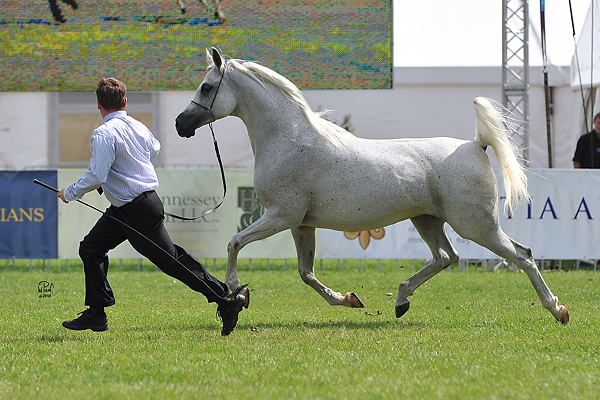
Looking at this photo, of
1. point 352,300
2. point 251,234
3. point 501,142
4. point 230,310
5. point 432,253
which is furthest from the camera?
point 432,253

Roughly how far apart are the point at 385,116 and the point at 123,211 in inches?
413

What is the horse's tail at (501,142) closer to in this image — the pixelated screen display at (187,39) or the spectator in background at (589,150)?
the pixelated screen display at (187,39)

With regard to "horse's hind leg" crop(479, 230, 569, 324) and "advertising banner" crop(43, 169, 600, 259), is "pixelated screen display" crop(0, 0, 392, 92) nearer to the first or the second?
"advertising banner" crop(43, 169, 600, 259)

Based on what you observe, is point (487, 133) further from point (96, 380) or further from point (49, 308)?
point (49, 308)

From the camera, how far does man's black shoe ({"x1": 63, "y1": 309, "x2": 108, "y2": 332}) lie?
20.5ft

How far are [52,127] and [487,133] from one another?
10.7m

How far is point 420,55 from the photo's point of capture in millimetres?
15719

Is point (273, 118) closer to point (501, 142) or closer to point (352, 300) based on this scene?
point (352, 300)

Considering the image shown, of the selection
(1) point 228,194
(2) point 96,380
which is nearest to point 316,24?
(1) point 228,194

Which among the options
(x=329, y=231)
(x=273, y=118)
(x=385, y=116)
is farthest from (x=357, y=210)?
(x=385, y=116)

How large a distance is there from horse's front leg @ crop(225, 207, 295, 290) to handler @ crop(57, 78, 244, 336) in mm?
273

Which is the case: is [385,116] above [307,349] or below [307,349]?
above

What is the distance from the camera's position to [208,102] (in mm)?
6711

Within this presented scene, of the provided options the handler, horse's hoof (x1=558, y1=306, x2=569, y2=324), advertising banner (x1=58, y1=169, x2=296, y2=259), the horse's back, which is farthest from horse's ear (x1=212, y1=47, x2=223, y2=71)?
advertising banner (x1=58, y1=169, x2=296, y2=259)
